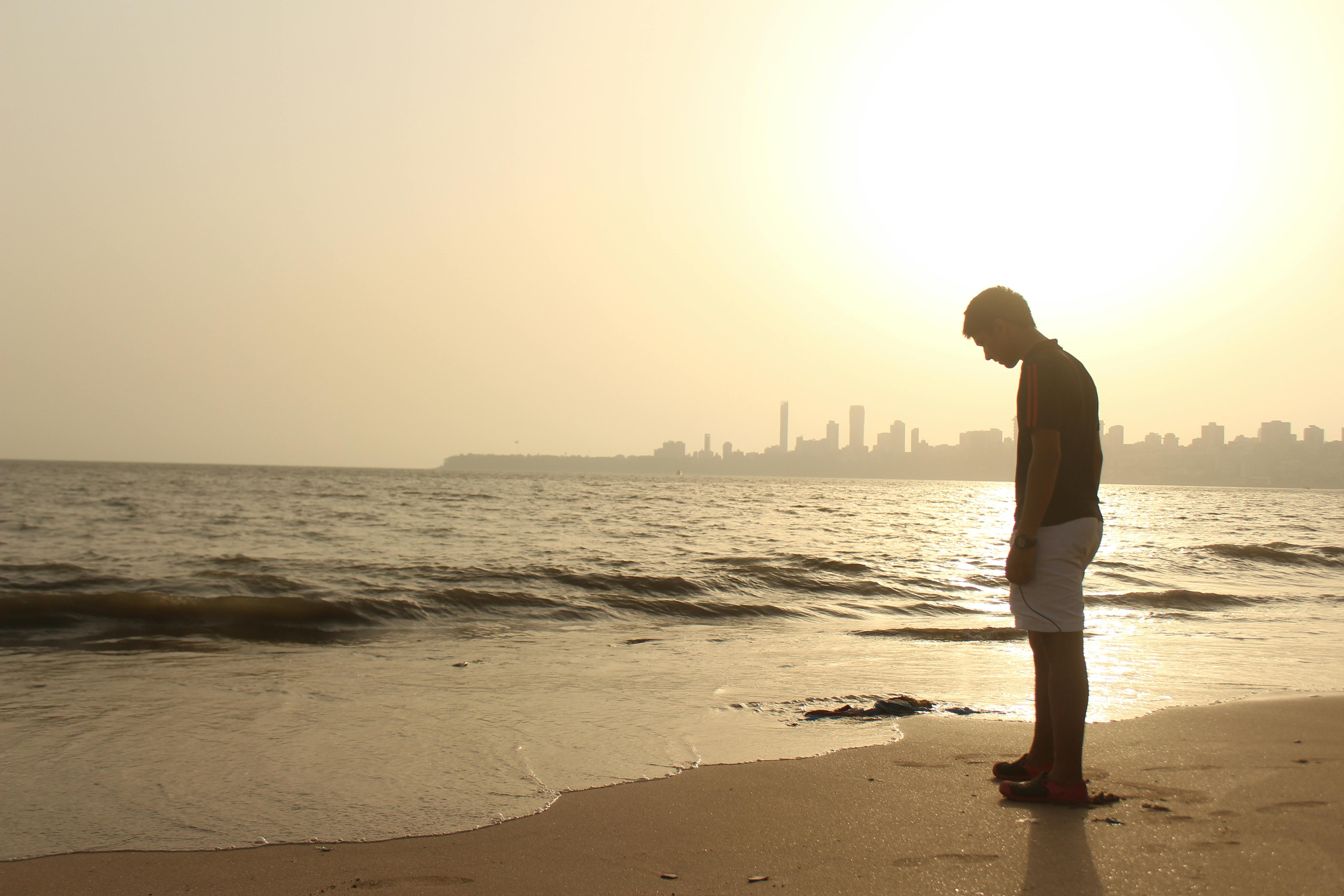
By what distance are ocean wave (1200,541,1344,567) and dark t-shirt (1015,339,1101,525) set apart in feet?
63.5

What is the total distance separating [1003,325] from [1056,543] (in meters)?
0.90

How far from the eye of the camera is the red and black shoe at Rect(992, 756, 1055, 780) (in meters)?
3.45

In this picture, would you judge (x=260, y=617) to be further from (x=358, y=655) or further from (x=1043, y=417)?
(x=1043, y=417)

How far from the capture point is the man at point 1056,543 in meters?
3.24

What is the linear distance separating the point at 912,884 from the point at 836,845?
14.4 inches

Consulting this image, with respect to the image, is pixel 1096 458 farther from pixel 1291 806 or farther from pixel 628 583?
pixel 628 583

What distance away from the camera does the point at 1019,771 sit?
348 cm

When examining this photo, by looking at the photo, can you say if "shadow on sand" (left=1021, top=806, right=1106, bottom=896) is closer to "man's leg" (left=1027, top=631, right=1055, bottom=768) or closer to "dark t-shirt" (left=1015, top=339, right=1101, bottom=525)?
"man's leg" (left=1027, top=631, right=1055, bottom=768)

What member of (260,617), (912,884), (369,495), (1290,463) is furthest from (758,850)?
(1290,463)

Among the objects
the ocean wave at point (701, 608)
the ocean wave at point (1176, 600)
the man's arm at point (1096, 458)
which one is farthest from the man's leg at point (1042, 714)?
the ocean wave at point (1176, 600)

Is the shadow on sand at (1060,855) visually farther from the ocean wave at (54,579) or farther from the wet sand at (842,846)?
the ocean wave at (54,579)

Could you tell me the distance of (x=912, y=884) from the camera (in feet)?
8.04

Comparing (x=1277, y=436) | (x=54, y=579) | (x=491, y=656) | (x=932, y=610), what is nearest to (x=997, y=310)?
(x=491, y=656)

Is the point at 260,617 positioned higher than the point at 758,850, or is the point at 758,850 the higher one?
the point at 758,850
